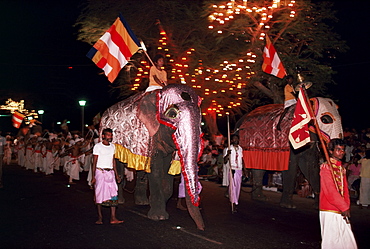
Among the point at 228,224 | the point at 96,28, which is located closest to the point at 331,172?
the point at 228,224

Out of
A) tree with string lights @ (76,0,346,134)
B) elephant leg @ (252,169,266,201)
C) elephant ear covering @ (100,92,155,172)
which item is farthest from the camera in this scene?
tree with string lights @ (76,0,346,134)

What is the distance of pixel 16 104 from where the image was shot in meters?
47.5

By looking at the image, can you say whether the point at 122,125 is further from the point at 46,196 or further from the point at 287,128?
the point at 287,128

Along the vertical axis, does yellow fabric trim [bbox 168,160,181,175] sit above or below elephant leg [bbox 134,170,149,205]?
above

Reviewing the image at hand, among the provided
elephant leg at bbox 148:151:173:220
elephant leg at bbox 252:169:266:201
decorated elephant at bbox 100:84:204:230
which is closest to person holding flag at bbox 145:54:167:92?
decorated elephant at bbox 100:84:204:230

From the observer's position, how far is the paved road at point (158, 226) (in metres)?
6.96

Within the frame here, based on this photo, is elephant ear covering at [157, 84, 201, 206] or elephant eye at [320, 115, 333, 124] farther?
elephant eye at [320, 115, 333, 124]

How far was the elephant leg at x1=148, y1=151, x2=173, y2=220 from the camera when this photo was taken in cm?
870

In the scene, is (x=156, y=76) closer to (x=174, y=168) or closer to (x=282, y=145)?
(x=174, y=168)

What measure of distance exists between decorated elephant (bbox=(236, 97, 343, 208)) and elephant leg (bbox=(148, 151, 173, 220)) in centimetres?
314

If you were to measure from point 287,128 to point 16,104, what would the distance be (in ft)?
138

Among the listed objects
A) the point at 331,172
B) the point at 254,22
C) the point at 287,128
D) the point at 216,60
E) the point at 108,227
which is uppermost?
the point at 254,22

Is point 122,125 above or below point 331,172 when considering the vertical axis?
above

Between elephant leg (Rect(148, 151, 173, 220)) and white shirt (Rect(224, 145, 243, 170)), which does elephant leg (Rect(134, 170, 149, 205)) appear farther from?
white shirt (Rect(224, 145, 243, 170))
